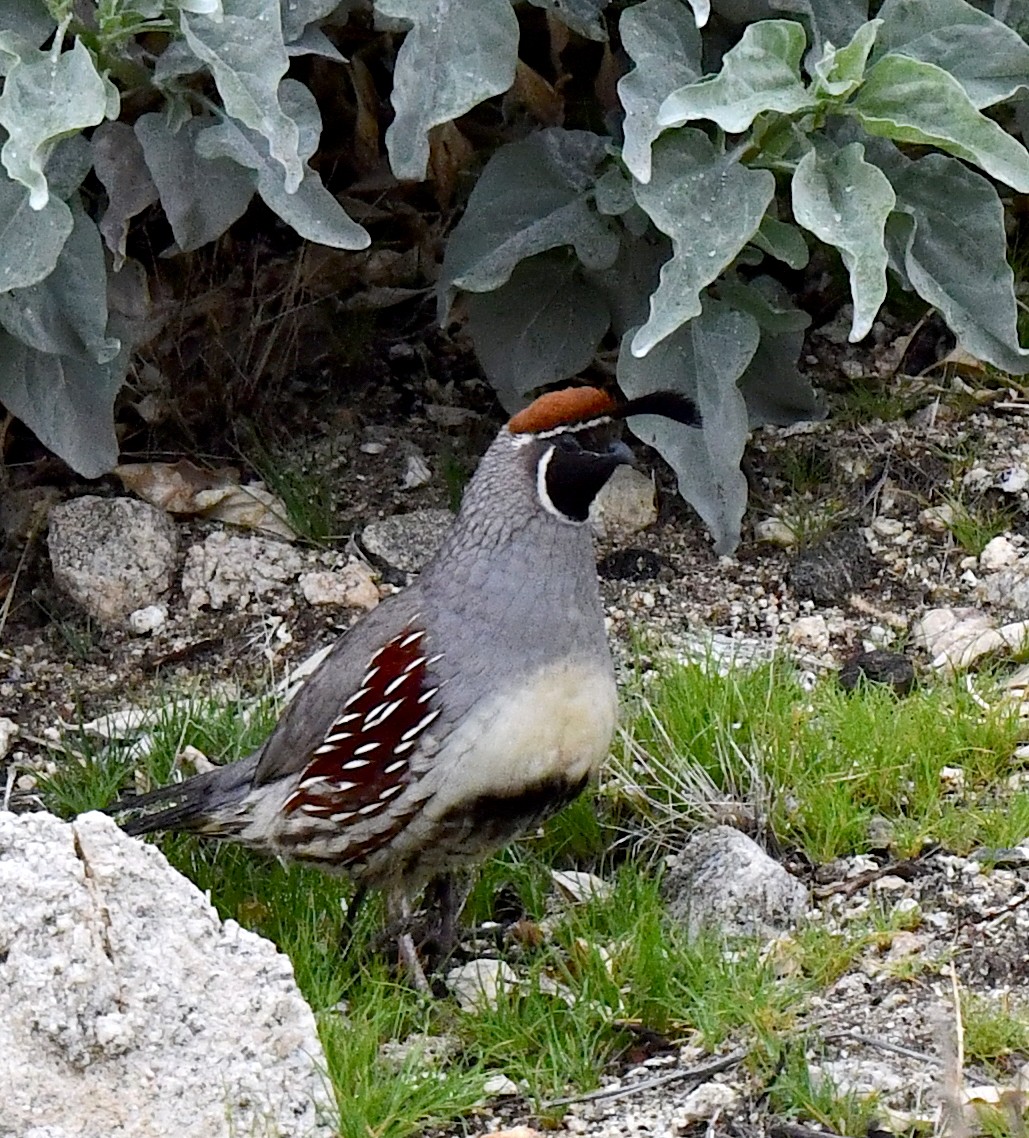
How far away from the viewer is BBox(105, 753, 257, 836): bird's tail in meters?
4.50

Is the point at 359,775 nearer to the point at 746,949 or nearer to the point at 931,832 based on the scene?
the point at 746,949

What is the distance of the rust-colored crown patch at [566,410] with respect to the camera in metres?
4.46

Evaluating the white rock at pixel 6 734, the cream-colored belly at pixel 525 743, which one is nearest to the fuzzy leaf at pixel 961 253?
the cream-colored belly at pixel 525 743

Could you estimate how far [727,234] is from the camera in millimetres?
4738

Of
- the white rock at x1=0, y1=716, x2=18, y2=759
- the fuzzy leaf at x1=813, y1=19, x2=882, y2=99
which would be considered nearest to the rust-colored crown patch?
the fuzzy leaf at x1=813, y1=19, x2=882, y2=99

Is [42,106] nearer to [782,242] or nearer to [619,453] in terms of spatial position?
[619,453]

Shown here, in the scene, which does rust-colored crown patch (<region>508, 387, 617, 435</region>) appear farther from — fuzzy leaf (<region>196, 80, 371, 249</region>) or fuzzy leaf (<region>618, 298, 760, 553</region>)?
fuzzy leaf (<region>618, 298, 760, 553</region>)

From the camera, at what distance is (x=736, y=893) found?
423 centimetres

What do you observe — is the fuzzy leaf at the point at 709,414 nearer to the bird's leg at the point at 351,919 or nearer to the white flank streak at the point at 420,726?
the white flank streak at the point at 420,726

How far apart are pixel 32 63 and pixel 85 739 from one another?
5.34 ft

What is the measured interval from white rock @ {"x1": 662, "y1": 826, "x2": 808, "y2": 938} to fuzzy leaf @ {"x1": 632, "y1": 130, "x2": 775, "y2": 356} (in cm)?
112

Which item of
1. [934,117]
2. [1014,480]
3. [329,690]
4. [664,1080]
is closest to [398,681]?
[329,690]

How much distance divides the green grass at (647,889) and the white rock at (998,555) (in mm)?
742

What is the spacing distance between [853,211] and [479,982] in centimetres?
190
